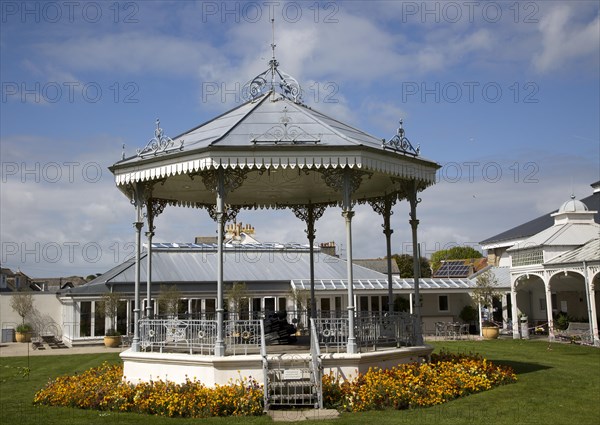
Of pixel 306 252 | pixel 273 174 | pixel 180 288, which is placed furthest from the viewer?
pixel 306 252

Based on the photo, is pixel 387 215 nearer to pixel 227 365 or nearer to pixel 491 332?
pixel 227 365

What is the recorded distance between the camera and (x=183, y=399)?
1127 cm

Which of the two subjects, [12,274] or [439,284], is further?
[12,274]

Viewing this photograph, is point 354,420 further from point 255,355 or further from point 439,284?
point 439,284

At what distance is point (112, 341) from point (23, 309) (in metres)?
7.83

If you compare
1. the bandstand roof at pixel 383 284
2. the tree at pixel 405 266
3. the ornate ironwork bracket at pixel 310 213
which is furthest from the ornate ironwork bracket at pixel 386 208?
the tree at pixel 405 266

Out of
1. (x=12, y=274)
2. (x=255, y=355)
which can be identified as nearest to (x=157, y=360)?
(x=255, y=355)

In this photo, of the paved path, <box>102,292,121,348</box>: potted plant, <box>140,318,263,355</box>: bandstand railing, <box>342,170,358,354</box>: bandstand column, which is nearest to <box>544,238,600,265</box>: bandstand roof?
<box>342,170,358,354</box>: bandstand column

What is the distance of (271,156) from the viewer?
1271cm

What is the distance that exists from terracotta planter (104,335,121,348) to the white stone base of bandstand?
22375 mm

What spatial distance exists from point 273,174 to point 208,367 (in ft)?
17.4

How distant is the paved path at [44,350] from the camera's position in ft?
101

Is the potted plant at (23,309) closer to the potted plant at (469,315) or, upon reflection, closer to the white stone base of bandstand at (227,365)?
the potted plant at (469,315)

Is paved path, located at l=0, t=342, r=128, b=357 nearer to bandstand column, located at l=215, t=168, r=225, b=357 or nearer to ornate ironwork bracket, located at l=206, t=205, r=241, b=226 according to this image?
ornate ironwork bracket, located at l=206, t=205, r=241, b=226
